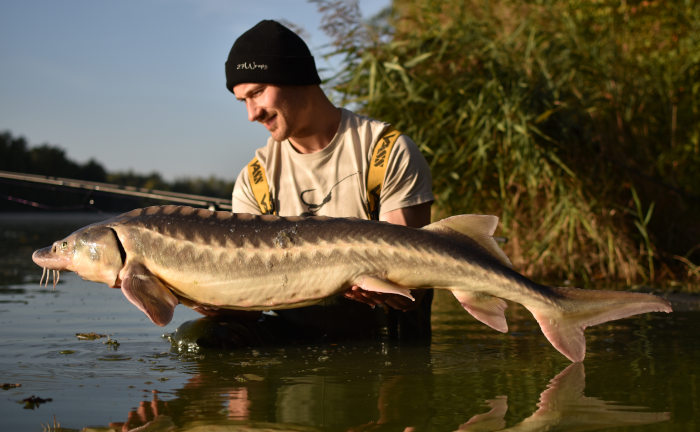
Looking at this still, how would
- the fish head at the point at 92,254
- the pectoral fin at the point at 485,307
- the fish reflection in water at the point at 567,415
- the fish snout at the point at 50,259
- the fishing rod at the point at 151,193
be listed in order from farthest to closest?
1. the fishing rod at the point at 151,193
2. the fish snout at the point at 50,259
3. the fish head at the point at 92,254
4. the pectoral fin at the point at 485,307
5. the fish reflection in water at the point at 567,415

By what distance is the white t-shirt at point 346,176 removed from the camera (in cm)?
374

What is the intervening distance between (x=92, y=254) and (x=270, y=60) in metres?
1.24

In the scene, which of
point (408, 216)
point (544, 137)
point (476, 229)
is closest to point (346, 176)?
point (408, 216)

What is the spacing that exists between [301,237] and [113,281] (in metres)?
0.76

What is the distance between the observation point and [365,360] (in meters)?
3.23

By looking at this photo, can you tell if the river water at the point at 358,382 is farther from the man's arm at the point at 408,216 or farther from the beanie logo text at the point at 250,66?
→ the beanie logo text at the point at 250,66

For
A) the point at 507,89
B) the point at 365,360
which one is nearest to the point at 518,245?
the point at 507,89

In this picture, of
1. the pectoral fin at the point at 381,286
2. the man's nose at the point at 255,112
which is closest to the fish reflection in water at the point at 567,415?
the pectoral fin at the point at 381,286

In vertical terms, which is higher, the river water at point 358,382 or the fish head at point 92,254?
the fish head at point 92,254

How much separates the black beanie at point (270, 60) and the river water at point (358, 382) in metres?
1.25

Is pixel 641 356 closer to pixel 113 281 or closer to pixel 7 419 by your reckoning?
pixel 113 281

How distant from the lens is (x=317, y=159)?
3.88m

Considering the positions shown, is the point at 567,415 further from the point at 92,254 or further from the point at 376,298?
the point at 92,254

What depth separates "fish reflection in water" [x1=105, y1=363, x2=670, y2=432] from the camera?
2.21 meters
